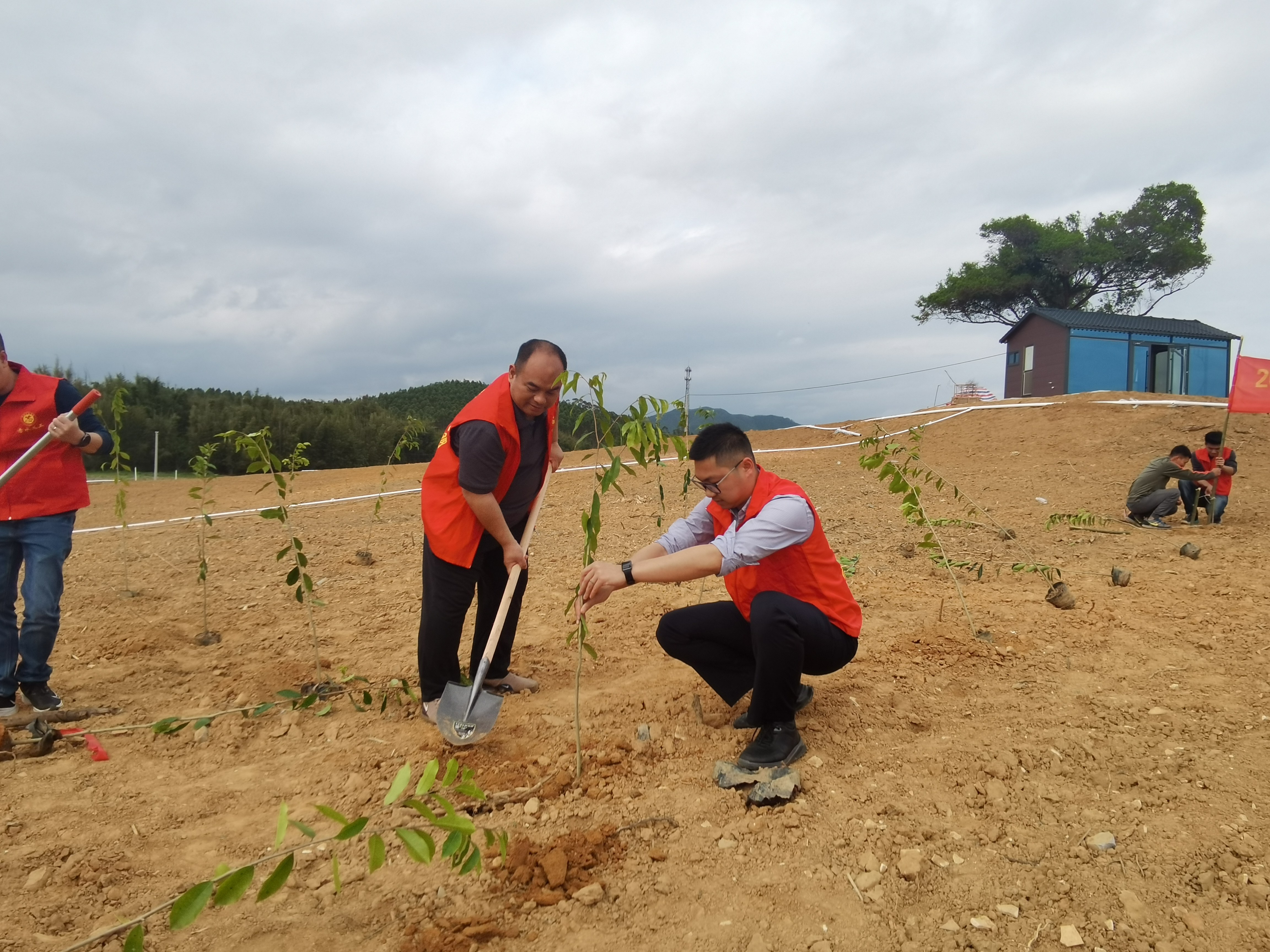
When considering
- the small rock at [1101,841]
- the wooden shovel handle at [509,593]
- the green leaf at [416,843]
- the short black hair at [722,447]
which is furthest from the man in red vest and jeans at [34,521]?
the small rock at [1101,841]

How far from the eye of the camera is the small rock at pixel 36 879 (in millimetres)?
1980

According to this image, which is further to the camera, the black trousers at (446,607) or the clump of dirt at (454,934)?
the black trousers at (446,607)

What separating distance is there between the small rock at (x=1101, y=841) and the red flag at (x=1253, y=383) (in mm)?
6006

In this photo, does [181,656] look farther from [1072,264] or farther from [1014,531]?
[1072,264]

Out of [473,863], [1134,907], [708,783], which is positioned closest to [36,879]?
[473,863]

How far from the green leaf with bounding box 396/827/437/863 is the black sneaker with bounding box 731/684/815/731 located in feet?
4.64

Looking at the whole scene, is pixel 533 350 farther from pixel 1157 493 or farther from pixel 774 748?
pixel 1157 493

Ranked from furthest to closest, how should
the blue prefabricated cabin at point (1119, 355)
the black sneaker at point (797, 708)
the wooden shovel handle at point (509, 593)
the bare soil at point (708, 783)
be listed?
1. the blue prefabricated cabin at point (1119, 355)
2. the wooden shovel handle at point (509, 593)
3. the black sneaker at point (797, 708)
4. the bare soil at point (708, 783)

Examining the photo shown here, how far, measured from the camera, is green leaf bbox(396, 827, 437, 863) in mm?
1231

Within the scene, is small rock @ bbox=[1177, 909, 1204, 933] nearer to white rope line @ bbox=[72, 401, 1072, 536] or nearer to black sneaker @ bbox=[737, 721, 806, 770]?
black sneaker @ bbox=[737, 721, 806, 770]

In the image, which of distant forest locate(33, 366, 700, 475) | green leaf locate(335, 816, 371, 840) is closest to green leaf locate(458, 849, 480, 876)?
green leaf locate(335, 816, 371, 840)

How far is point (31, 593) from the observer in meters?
2.98

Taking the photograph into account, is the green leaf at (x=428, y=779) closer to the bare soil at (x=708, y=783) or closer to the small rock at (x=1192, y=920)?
the bare soil at (x=708, y=783)

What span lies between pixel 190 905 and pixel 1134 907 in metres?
1.87
